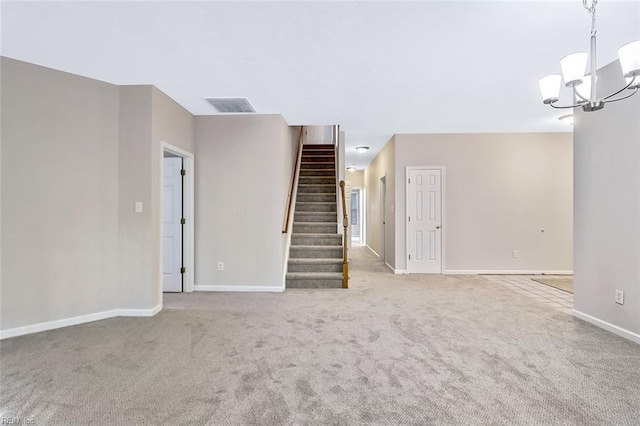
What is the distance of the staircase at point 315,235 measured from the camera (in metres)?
4.84

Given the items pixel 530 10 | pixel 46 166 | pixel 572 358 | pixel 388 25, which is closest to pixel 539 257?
pixel 572 358

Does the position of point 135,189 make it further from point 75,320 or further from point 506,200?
point 506,200

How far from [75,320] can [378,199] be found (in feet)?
21.0

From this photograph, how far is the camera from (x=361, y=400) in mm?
1948

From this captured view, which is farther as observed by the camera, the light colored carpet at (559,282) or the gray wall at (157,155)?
the light colored carpet at (559,282)

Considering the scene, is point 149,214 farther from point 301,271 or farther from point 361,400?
point 361,400

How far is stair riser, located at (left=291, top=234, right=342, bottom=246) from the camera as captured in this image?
5.42m

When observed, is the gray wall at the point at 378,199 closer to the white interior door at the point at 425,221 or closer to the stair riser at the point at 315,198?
the white interior door at the point at 425,221

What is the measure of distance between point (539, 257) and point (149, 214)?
250 inches

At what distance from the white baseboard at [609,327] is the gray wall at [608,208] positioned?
0.03 meters

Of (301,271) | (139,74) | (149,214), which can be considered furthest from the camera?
(301,271)

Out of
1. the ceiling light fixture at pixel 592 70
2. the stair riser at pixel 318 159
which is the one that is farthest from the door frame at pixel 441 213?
the ceiling light fixture at pixel 592 70

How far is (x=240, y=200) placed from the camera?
470 centimetres

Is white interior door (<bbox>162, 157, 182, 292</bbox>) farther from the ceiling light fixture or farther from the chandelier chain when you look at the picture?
the chandelier chain
